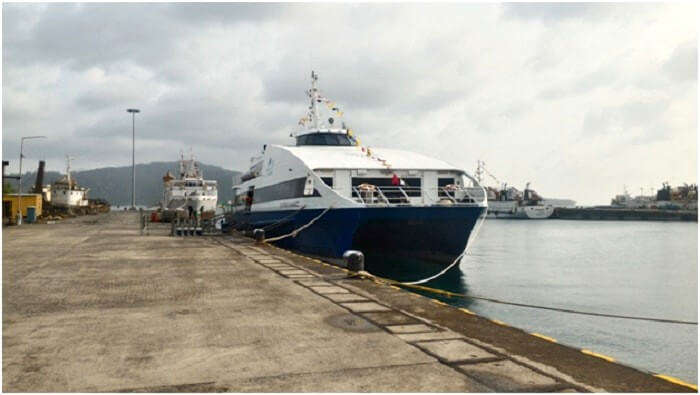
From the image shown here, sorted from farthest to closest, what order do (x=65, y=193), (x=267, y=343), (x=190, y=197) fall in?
1. (x=65, y=193)
2. (x=190, y=197)
3. (x=267, y=343)

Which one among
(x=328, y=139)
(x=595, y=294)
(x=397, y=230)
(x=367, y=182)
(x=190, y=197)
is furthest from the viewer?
(x=190, y=197)

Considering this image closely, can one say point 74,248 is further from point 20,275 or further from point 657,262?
point 657,262

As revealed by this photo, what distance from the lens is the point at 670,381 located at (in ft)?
19.7

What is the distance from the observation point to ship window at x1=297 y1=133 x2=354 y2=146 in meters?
29.5

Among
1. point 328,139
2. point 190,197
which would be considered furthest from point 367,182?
point 190,197

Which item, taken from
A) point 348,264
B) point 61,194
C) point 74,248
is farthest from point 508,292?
point 61,194

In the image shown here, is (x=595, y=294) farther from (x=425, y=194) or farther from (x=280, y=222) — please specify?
(x=280, y=222)

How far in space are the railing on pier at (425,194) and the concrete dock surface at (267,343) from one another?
29.6 ft

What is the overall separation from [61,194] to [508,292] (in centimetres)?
8955

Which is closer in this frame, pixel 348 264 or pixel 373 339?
pixel 373 339

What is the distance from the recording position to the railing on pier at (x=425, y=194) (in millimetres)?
22016

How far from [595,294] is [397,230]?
29.2 ft

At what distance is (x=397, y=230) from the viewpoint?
21.1 metres

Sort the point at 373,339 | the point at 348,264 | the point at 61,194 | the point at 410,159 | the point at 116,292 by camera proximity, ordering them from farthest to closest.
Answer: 1. the point at 61,194
2. the point at 410,159
3. the point at 348,264
4. the point at 116,292
5. the point at 373,339
